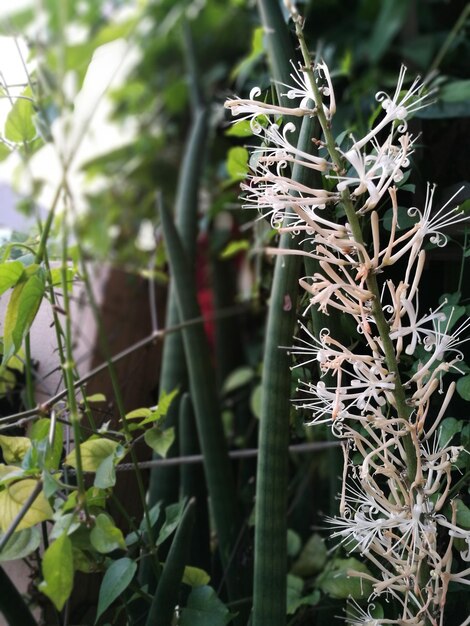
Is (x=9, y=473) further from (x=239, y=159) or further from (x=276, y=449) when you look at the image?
(x=239, y=159)

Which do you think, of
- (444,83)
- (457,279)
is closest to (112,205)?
(444,83)

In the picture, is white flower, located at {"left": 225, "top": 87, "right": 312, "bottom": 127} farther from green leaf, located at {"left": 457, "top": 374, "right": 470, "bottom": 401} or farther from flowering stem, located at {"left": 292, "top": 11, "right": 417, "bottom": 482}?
green leaf, located at {"left": 457, "top": 374, "right": 470, "bottom": 401}

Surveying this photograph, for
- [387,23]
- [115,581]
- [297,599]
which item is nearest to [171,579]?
[115,581]

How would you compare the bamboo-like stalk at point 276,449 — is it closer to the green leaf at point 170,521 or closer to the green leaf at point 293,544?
the green leaf at point 170,521

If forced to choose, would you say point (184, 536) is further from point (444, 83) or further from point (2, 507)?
point (444, 83)

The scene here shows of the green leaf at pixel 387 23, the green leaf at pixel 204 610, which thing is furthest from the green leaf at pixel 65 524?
the green leaf at pixel 387 23
